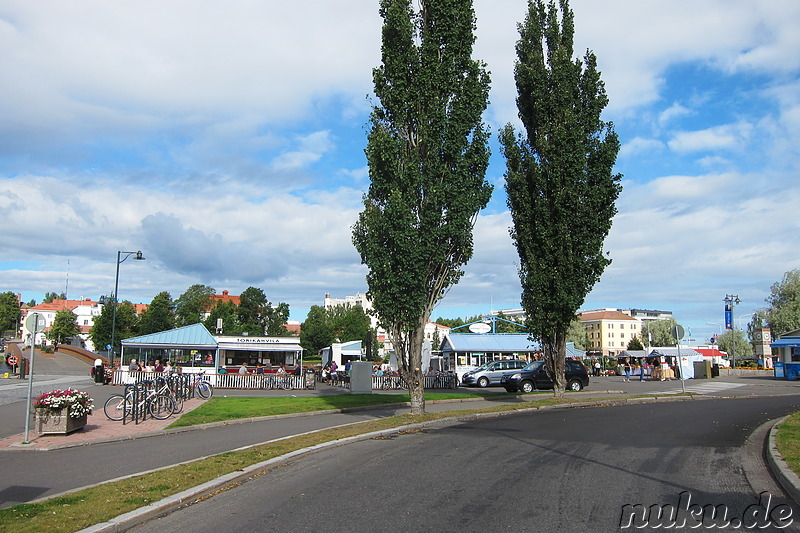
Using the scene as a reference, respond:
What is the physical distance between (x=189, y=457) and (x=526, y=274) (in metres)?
17.4

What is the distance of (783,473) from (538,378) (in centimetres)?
2383

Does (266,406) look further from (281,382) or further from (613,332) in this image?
(613,332)

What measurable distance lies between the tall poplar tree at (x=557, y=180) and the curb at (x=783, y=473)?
1344cm

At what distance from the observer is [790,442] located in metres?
11.5

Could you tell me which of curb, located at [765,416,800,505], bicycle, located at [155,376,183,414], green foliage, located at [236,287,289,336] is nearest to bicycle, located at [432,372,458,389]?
bicycle, located at [155,376,183,414]

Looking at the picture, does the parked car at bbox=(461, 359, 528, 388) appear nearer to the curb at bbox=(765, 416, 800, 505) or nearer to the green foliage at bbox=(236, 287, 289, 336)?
the curb at bbox=(765, 416, 800, 505)

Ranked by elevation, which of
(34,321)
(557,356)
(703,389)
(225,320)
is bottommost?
(703,389)

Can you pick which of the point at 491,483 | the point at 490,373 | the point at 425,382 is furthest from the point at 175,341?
the point at 491,483

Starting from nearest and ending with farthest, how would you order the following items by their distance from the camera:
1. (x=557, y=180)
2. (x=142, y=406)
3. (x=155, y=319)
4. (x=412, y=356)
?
(x=142, y=406), (x=412, y=356), (x=557, y=180), (x=155, y=319)

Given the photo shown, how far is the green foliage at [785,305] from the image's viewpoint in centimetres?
7062

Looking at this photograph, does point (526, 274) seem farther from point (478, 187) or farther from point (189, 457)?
point (189, 457)

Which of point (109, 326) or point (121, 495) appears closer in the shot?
point (121, 495)

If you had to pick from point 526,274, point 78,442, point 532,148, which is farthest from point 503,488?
point 532,148

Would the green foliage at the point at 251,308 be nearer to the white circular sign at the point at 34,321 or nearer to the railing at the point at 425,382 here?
the railing at the point at 425,382
